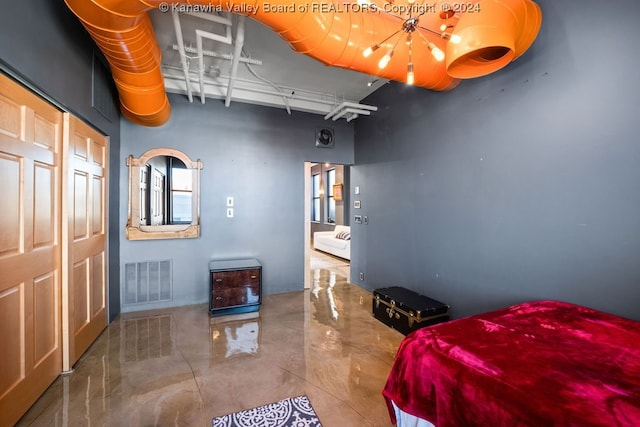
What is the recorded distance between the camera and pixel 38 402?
6.11 ft

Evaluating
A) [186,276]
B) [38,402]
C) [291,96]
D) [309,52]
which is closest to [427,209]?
[309,52]

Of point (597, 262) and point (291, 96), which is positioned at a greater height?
point (291, 96)

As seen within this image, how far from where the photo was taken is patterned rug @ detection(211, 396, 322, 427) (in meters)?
1.71

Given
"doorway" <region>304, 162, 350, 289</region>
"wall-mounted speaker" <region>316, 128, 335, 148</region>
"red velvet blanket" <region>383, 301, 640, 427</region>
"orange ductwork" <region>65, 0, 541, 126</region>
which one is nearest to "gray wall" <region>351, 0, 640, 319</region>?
"orange ductwork" <region>65, 0, 541, 126</region>

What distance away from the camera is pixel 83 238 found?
244cm

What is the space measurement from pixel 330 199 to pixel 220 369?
763 centimetres

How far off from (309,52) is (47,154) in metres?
1.99

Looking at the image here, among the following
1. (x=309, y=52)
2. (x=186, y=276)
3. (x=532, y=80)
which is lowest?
(x=186, y=276)

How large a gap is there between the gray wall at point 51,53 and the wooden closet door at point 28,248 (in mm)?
101

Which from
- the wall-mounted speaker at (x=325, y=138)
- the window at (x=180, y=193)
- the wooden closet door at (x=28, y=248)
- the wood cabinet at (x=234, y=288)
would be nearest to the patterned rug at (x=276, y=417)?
the wooden closet door at (x=28, y=248)

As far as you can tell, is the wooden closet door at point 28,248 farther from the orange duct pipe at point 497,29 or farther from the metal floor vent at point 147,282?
the orange duct pipe at point 497,29

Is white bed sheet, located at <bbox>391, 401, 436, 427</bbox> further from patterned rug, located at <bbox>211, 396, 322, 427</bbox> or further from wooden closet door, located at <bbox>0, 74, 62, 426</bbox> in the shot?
wooden closet door, located at <bbox>0, 74, 62, 426</bbox>

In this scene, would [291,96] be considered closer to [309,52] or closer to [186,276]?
[309,52]

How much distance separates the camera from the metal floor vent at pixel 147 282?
3484 millimetres
